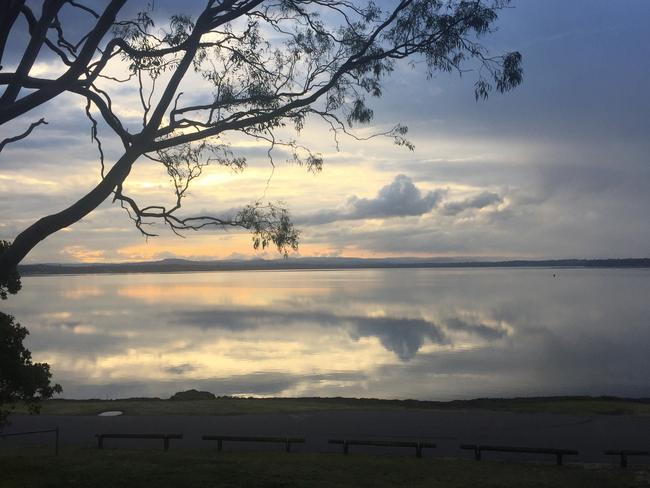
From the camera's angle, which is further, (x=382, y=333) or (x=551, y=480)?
(x=382, y=333)

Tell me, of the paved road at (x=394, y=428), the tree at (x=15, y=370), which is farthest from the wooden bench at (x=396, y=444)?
the tree at (x=15, y=370)

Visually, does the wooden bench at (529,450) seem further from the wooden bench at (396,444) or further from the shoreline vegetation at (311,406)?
the shoreline vegetation at (311,406)

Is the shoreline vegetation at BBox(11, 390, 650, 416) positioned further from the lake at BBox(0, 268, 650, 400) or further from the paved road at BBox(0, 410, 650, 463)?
the lake at BBox(0, 268, 650, 400)

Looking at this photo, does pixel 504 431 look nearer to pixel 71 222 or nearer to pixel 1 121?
pixel 71 222

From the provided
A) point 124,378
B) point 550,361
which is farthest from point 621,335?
point 124,378

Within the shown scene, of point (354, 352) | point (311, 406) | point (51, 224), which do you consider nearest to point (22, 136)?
point (51, 224)

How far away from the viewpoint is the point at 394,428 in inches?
A: 638

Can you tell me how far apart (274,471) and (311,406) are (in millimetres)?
9770

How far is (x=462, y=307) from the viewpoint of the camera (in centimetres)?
7594

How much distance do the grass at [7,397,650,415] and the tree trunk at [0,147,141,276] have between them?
454 inches

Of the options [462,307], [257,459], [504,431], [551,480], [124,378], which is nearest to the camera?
[551,480]

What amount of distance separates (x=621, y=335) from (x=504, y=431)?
35.0 m

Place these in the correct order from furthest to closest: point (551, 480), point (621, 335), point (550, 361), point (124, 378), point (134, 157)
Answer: point (621, 335), point (550, 361), point (124, 378), point (551, 480), point (134, 157)

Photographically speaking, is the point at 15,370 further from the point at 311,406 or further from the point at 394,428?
the point at 311,406
